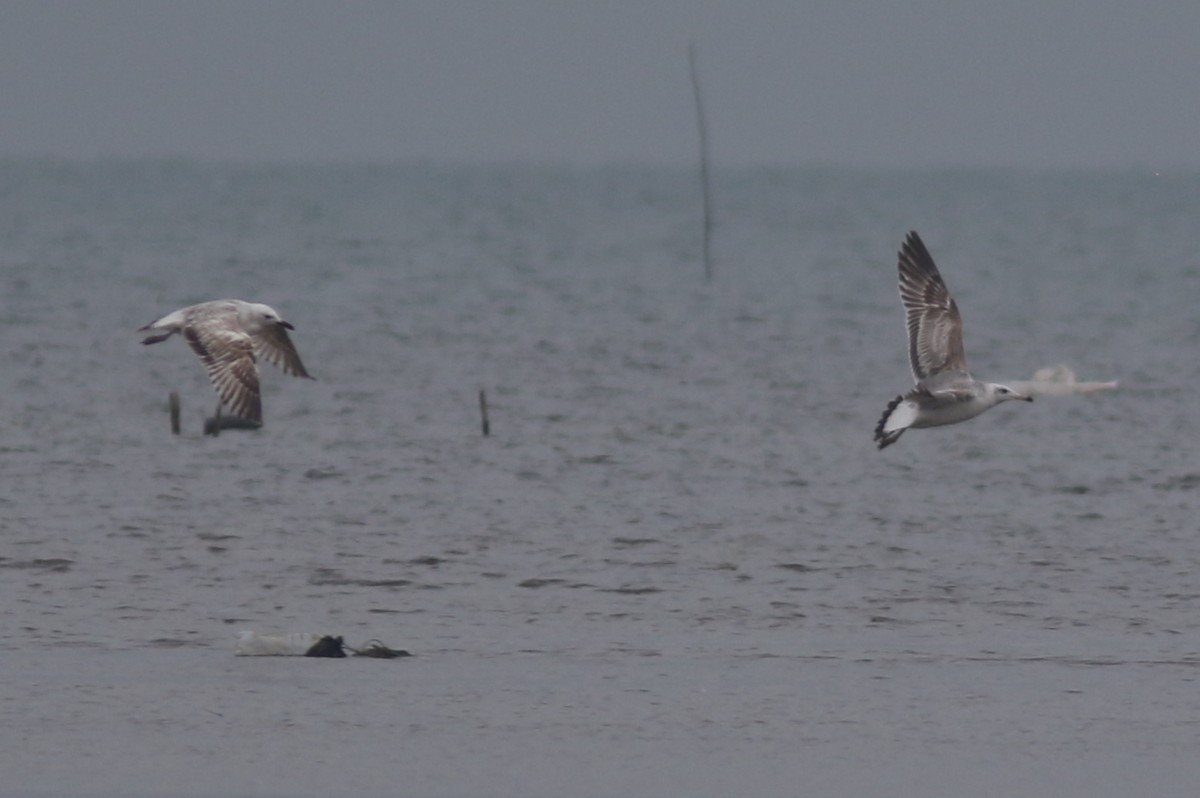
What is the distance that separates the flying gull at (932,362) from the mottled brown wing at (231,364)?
4494 millimetres

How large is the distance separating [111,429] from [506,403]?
572 centimetres

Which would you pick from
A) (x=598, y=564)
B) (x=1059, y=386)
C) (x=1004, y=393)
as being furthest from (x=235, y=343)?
(x=1059, y=386)

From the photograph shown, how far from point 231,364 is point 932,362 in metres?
5.17

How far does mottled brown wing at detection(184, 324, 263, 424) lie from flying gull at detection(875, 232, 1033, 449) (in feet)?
14.7

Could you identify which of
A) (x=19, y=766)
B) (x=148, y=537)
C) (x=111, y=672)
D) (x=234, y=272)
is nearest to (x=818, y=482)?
(x=148, y=537)

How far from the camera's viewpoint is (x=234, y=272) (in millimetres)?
62438

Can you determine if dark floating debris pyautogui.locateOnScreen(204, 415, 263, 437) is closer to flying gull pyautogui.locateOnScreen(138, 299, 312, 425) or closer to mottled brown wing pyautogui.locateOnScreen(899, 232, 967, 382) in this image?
flying gull pyautogui.locateOnScreen(138, 299, 312, 425)

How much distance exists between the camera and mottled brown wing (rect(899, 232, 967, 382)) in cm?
1652

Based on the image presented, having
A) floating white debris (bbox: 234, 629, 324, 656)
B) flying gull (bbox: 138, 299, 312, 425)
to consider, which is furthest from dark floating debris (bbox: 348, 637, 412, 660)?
flying gull (bbox: 138, 299, 312, 425)

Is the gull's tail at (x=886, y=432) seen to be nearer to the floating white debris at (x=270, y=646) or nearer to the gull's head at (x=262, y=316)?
the floating white debris at (x=270, y=646)

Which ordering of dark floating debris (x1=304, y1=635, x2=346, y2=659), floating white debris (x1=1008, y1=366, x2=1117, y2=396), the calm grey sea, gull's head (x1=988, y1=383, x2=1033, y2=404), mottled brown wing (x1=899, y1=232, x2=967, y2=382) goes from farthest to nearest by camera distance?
mottled brown wing (x1=899, y1=232, x2=967, y2=382) → floating white debris (x1=1008, y1=366, x2=1117, y2=396) → gull's head (x1=988, y1=383, x2=1033, y2=404) → dark floating debris (x1=304, y1=635, x2=346, y2=659) → the calm grey sea

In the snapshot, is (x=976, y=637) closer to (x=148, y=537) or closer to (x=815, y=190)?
(x=148, y=537)

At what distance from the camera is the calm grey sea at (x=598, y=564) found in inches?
476

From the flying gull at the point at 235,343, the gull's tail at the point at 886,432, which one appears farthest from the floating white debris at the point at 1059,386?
the flying gull at the point at 235,343
